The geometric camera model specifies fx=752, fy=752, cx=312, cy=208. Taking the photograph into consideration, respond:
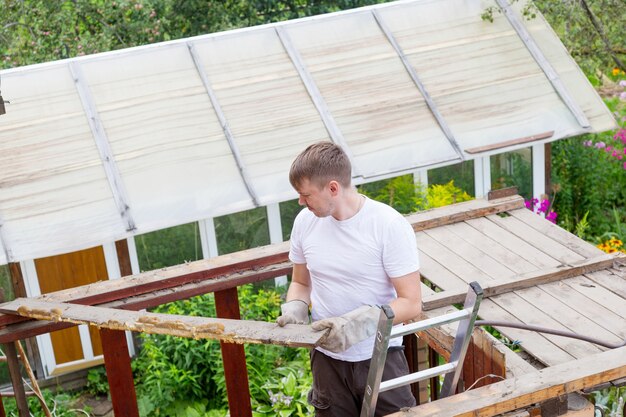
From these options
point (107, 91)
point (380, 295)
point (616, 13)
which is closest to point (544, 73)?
point (616, 13)

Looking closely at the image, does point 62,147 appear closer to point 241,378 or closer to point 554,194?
point 241,378

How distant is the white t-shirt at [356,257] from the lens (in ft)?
8.43

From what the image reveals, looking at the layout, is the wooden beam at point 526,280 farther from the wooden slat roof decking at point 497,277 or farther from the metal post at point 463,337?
the metal post at point 463,337

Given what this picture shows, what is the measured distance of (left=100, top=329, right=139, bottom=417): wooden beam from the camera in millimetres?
2775

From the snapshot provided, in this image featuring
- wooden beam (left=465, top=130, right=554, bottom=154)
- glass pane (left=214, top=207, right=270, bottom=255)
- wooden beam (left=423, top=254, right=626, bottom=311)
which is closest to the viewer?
wooden beam (left=423, top=254, right=626, bottom=311)

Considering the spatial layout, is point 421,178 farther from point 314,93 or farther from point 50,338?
point 50,338

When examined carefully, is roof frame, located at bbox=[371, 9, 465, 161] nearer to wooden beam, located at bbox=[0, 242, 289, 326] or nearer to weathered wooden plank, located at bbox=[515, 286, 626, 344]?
weathered wooden plank, located at bbox=[515, 286, 626, 344]

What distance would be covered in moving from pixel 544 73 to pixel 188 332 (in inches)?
273

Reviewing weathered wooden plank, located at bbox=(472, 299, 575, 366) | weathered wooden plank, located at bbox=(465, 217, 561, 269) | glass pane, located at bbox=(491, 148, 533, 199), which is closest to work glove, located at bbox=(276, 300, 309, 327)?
weathered wooden plank, located at bbox=(472, 299, 575, 366)

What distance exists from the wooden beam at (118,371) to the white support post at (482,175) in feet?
21.2

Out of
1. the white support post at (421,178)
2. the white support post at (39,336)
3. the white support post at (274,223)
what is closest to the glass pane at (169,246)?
the white support post at (274,223)

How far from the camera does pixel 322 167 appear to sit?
257 cm

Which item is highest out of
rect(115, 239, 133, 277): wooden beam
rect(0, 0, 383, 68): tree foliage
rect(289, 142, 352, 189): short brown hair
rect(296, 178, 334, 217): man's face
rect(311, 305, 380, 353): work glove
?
rect(0, 0, 383, 68): tree foliage

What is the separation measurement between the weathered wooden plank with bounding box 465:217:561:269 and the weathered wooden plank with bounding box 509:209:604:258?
0.48 feet
